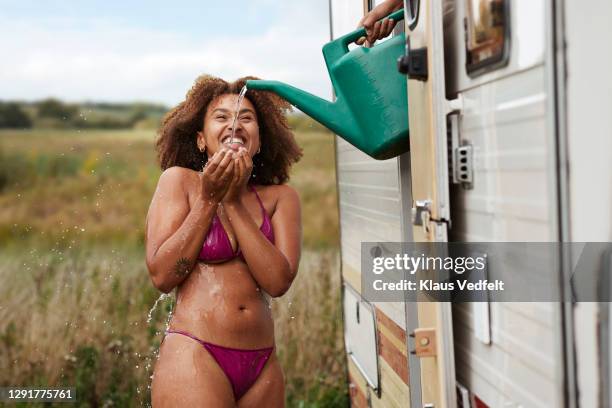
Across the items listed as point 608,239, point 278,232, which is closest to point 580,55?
point 608,239

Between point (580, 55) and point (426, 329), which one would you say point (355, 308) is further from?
point (580, 55)

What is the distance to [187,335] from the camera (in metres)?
2.92

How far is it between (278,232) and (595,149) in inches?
65.7

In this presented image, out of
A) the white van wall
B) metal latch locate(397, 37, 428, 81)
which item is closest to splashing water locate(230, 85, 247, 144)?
metal latch locate(397, 37, 428, 81)

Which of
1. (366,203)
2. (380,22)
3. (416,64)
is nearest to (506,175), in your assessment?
(416,64)

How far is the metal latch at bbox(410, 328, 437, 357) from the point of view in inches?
91.4

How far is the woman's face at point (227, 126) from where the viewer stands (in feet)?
10.2

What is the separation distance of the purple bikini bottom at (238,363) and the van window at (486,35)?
137 cm

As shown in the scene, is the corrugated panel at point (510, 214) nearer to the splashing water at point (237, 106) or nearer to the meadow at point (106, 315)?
the splashing water at point (237, 106)

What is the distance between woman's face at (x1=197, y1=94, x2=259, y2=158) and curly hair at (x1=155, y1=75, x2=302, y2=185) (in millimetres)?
47

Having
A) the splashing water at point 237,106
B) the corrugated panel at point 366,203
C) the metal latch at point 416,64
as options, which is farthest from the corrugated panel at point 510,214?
the splashing water at point 237,106

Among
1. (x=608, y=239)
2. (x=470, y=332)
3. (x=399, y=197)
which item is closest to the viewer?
(x=608, y=239)

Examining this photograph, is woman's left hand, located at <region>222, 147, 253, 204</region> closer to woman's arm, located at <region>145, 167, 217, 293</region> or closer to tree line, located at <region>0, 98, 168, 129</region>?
woman's arm, located at <region>145, 167, 217, 293</region>

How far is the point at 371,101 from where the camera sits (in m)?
2.67
